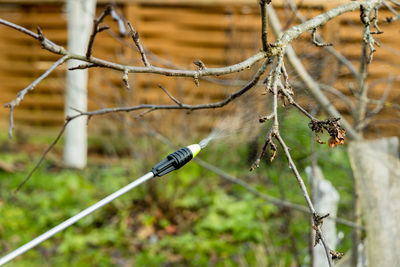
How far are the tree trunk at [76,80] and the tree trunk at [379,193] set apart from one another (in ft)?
13.0

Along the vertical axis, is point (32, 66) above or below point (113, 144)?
above

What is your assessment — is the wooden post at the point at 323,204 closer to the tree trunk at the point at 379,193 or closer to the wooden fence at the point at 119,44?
the tree trunk at the point at 379,193

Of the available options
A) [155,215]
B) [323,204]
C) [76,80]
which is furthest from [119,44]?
Result: [323,204]

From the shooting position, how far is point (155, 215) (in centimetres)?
446

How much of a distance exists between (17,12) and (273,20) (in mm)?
6757

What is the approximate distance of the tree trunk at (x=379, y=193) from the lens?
1.54 metres

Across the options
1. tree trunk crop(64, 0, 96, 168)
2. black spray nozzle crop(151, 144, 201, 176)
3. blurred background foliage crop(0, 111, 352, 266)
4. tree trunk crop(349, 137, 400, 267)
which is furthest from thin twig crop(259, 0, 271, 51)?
tree trunk crop(64, 0, 96, 168)

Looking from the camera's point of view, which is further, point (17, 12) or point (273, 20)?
point (17, 12)

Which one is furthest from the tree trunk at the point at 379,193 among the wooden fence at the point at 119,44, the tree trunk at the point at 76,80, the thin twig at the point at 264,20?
the tree trunk at the point at 76,80

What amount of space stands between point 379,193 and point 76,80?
452 cm

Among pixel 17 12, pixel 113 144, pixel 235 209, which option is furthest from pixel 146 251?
pixel 17 12

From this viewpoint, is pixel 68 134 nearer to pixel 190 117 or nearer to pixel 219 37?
pixel 190 117

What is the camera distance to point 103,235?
4031mm

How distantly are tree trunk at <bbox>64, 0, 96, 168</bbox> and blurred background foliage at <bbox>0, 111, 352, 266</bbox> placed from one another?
1.25 feet
